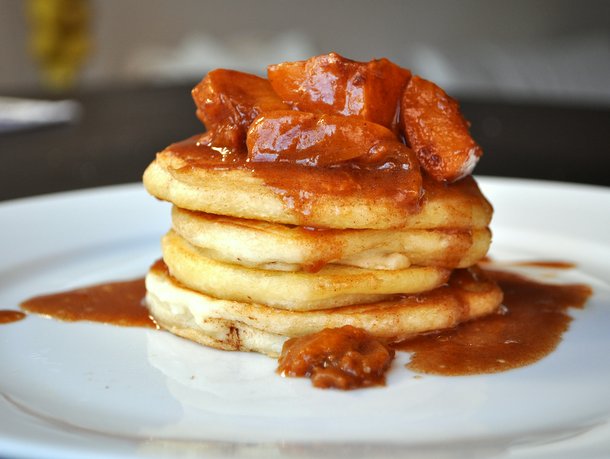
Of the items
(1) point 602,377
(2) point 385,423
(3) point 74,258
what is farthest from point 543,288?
(3) point 74,258

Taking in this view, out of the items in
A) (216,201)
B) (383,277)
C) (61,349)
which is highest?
(216,201)

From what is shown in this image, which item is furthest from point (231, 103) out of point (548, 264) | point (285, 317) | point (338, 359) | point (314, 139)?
point (548, 264)

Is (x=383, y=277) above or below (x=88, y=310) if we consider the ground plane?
above

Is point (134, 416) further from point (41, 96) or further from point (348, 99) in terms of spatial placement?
point (41, 96)

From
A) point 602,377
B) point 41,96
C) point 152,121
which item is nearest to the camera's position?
point 602,377

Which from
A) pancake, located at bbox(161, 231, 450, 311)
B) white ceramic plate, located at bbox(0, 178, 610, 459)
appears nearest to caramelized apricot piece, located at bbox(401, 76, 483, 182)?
pancake, located at bbox(161, 231, 450, 311)
